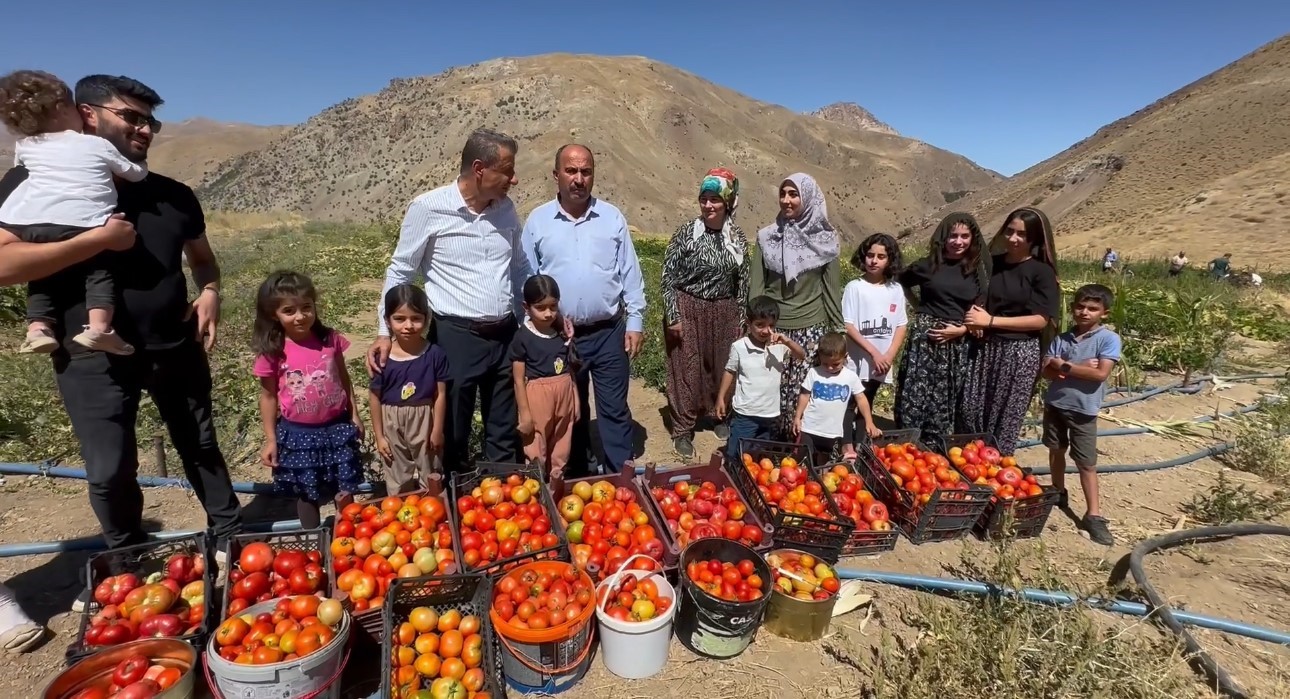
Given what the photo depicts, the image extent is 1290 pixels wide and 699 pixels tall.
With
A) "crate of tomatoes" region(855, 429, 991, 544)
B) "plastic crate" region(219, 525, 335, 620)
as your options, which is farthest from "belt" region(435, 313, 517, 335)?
"crate of tomatoes" region(855, 429, 991, 544)

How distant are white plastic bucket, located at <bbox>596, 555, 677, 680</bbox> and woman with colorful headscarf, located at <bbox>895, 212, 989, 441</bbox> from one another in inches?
111

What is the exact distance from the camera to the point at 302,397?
3.24m

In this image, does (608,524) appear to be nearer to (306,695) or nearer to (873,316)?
(306,695)

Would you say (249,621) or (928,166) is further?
(928,166)

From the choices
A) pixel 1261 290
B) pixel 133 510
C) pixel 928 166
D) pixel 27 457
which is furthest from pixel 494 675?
pixel 928 166

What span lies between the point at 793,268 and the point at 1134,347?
7542 millimetres

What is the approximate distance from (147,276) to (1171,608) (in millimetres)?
5757

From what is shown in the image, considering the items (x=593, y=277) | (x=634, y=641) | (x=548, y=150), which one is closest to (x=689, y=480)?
(x=634, y=641)

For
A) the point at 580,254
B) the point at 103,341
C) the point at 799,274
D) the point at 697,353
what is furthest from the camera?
the point at 697,353

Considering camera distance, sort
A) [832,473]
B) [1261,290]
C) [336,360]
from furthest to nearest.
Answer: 1. [1261,290]
2. [832,473]
3. [336,360]

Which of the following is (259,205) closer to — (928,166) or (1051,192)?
(1051,192)

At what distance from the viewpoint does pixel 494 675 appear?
241 cm

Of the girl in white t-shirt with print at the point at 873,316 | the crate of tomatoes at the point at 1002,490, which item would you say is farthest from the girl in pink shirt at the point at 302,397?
the crate of tomatoes at the point at 1002,490

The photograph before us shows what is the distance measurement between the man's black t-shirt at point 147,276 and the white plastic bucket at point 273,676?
1578mm
